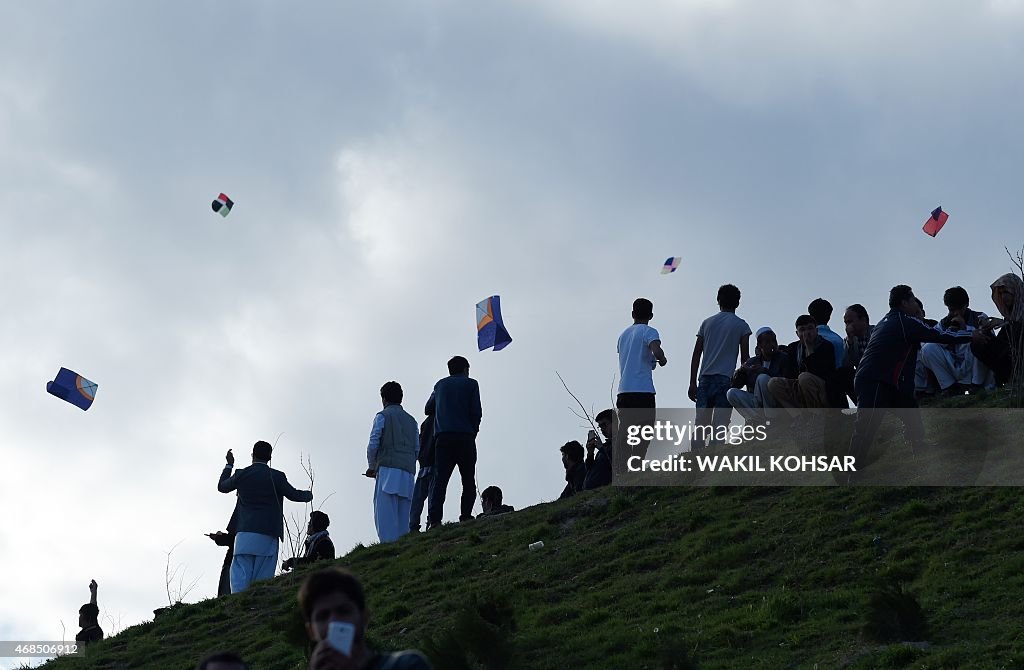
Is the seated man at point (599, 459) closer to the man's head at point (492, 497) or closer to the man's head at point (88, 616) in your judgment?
the man's head at point (492, 497)

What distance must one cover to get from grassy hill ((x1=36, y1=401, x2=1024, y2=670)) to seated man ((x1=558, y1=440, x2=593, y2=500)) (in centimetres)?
85

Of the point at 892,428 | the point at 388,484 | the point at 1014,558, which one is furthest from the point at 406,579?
the point at 1014,558

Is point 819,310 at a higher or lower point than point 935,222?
lower

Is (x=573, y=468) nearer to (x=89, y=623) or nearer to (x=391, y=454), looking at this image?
(x=391, y=454)

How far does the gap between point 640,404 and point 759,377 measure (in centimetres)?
132

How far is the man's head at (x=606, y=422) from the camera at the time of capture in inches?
641

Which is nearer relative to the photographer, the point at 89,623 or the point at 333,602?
the point at 333,602

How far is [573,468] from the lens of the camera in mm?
17641

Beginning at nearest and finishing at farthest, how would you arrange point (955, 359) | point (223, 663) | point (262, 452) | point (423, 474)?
point (223, 663), point (262, 452), point (955, 359), point (423, 474)

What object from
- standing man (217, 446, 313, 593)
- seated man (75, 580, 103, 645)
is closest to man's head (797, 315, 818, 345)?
standing man (217, 446, 313, 593)

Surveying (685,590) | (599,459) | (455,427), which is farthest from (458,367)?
(685,590)

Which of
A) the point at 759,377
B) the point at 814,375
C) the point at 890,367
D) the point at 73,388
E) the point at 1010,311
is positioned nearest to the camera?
the point at 890,367

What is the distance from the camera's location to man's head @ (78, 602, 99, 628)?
56.0 ft

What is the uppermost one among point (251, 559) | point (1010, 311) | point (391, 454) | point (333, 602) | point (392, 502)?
point (1010, 311)
